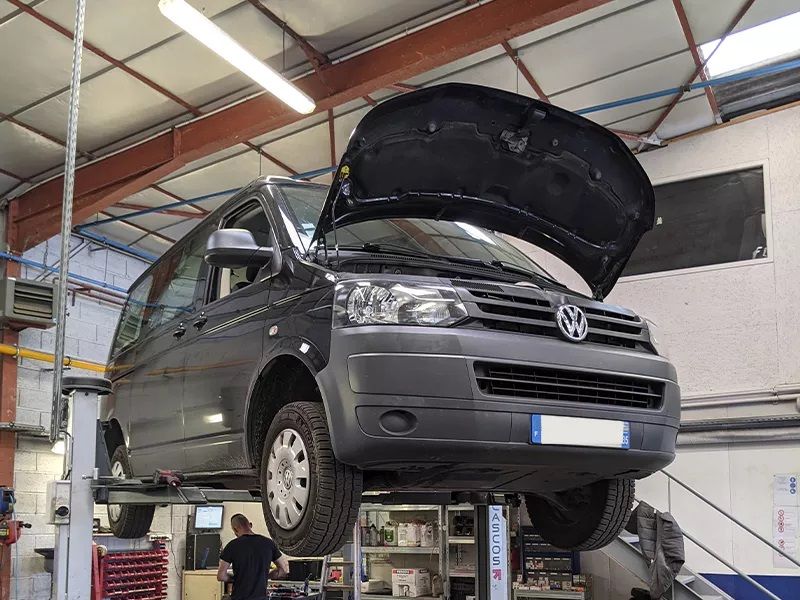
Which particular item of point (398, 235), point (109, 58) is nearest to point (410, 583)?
point (109, 58)

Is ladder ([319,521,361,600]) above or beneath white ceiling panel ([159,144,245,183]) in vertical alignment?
beneath

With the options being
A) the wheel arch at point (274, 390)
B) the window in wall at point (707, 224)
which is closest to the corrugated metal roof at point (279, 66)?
the window in wall at point (707, 224)

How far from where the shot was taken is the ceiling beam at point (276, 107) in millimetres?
6508

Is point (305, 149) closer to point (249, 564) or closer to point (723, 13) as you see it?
point (723, 13)

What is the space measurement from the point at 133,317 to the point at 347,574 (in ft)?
14.1

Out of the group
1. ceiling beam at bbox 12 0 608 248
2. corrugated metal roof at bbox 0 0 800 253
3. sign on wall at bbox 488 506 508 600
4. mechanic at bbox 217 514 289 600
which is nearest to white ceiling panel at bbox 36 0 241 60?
corrugated metal roof at bbox 0 0 800 253

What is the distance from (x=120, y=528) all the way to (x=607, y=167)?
129 inches

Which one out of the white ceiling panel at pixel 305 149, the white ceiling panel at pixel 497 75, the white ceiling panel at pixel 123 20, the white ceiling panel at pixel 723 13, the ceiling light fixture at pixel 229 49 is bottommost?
the ceiling light fixture at pixel 229 49

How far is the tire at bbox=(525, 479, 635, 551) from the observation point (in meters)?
3.37

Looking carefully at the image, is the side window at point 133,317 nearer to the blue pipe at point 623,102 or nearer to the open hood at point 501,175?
the open hood at point 501,175

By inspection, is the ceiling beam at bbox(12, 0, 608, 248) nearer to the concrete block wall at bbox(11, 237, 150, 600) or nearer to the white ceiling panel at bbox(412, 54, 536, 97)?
the white ceiling panel at bbox(412, 54, 536, 97)

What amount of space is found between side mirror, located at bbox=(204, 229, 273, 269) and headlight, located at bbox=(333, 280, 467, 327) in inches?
19.7

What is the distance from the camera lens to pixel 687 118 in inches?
353

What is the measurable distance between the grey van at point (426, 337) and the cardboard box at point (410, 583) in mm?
4944
